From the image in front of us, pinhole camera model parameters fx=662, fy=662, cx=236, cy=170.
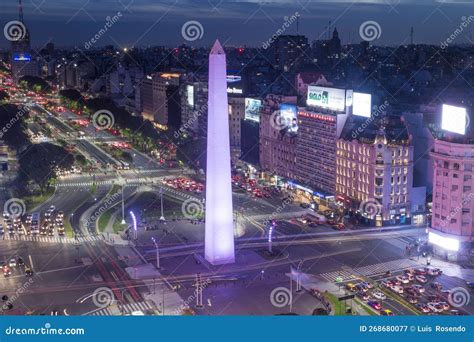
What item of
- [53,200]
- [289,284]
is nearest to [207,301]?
[289,284]

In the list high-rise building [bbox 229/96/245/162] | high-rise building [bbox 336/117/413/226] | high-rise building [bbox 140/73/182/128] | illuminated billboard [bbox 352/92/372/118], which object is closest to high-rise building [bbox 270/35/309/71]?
high-rise building [bbox 140/73/182/128]

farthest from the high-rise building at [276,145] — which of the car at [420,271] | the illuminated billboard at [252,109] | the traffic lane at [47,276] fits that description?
the traffic lane at [47,276]

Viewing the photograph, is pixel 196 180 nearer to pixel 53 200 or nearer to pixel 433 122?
pixel 53 200

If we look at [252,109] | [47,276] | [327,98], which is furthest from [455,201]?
[252,109]

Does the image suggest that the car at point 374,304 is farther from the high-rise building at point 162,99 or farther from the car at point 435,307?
the high-rise building at point 162,99

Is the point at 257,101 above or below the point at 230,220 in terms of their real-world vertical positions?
above

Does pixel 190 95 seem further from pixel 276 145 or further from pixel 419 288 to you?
pixel 419 288

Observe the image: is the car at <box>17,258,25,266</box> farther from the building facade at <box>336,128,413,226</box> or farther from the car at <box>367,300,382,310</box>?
the building facade at <box>336,128,413,226</box>
